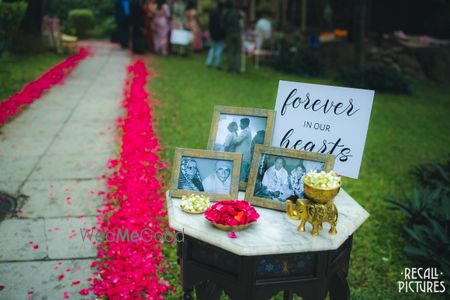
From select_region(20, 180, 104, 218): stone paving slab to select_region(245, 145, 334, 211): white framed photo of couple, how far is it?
2572 mm

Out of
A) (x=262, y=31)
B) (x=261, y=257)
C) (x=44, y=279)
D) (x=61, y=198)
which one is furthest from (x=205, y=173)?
(x=262, y=31)

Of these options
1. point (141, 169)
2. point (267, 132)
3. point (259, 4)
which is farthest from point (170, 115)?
point (259, 4)

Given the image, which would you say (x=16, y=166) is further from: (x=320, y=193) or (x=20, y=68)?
(x=20, y=68)

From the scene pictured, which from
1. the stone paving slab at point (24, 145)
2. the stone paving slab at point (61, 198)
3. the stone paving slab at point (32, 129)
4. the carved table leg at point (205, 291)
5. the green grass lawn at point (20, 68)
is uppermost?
the green grass lawn at point (20, 68)

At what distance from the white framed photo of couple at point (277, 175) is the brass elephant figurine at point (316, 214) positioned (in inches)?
8.2

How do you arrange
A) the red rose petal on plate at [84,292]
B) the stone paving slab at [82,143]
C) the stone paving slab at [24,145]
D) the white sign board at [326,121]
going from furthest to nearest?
the stone paving slab at [82,143], the stone paving slab at [24,145], the red rose petal on plate at [84,292], the white sign board at [326,121]

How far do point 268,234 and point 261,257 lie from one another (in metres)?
0.12

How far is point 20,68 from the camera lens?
11.8m

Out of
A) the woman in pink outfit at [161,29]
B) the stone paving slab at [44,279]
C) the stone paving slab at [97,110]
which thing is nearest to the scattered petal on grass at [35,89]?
the stone paving slab at [97,110]

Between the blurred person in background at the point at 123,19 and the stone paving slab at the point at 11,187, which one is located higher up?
the blurred person in background at the point at 123,19

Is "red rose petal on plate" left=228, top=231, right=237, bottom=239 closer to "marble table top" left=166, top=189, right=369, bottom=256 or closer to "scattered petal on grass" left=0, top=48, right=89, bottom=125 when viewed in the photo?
"marble table top" left=166, top=189, right=369, bottom=256

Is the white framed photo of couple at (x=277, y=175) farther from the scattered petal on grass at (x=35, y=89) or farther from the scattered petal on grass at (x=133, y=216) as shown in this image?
the scattered petal on grass at (x=35, y=89)

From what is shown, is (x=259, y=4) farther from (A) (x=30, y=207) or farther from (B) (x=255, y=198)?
(B) (x=255, y=198)

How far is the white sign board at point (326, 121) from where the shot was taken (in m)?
2.32
